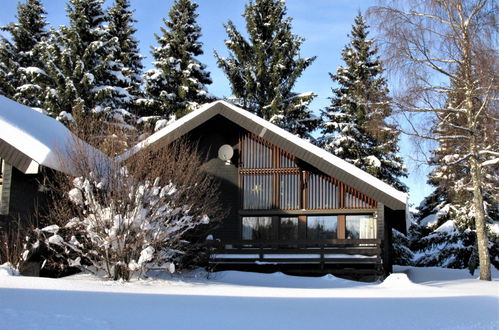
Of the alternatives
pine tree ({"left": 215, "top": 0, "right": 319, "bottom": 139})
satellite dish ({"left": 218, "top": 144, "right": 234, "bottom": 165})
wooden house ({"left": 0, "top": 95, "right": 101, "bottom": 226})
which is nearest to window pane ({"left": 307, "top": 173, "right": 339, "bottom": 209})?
satellite dish ({"left": 218, "top": 144, "right": 234, "bottom": 165})

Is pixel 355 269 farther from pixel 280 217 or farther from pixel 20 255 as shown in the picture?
pixel 20 255

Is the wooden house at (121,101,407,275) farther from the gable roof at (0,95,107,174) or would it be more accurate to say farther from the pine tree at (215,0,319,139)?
the pine tree at (215,0,319,139)

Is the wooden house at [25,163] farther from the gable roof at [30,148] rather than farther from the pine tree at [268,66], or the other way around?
the pine tree at [268,66]

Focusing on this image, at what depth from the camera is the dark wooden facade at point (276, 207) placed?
16.8 m

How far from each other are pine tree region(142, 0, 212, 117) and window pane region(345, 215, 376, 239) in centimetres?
1284

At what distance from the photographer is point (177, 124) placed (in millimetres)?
18125

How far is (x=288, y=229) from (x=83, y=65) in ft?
44.5

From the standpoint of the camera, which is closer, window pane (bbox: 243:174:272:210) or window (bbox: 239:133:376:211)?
window (bbox: 239:133:376:211)

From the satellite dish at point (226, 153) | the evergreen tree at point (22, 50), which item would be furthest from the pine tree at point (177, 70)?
the satellite dish at point (226, 153)

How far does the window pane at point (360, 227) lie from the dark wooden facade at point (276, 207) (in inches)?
1.3

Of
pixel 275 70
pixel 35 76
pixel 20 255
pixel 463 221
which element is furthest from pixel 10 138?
pixel 463 221

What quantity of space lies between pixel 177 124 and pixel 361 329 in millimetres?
12327

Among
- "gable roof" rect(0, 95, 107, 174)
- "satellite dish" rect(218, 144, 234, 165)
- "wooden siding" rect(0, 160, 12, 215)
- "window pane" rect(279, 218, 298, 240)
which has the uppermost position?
"satellite dish" rect(218, 144, 234, 165)

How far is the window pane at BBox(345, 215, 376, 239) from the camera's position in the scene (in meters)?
17.7
